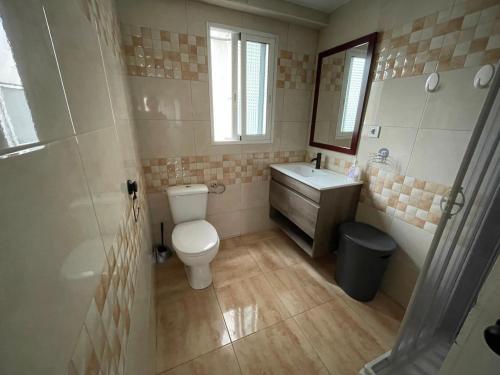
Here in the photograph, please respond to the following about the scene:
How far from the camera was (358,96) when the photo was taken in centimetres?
175

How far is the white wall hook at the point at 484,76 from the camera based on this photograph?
105 cm

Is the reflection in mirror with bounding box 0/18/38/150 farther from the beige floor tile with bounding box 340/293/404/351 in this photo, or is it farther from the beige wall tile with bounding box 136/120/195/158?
the beige floor tile with bounding box 340/293/404/351

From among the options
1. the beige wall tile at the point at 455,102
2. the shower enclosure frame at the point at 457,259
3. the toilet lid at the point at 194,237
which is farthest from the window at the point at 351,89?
the toilet lid at the point at 194,237

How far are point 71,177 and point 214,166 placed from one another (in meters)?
1.64

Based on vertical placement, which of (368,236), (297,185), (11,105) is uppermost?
(11,105)

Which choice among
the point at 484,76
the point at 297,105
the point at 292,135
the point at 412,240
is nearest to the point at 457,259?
the point at 412,240

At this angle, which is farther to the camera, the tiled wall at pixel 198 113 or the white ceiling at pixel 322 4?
the white ceiling at pixel 322 4

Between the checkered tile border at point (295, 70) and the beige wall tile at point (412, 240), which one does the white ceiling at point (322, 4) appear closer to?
the checkered tile border at point (295, 70)

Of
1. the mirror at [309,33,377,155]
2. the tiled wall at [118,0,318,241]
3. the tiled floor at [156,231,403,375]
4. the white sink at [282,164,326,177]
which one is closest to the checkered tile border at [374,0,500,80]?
the mirror at [309,33,377,155]

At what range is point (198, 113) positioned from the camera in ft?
6.15

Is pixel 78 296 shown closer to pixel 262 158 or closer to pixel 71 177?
pixel 71 177

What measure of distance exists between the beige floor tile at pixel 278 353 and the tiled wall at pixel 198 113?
3.87 ft

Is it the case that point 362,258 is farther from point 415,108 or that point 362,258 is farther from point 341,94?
point 341,94

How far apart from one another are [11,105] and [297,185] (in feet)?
5.73
